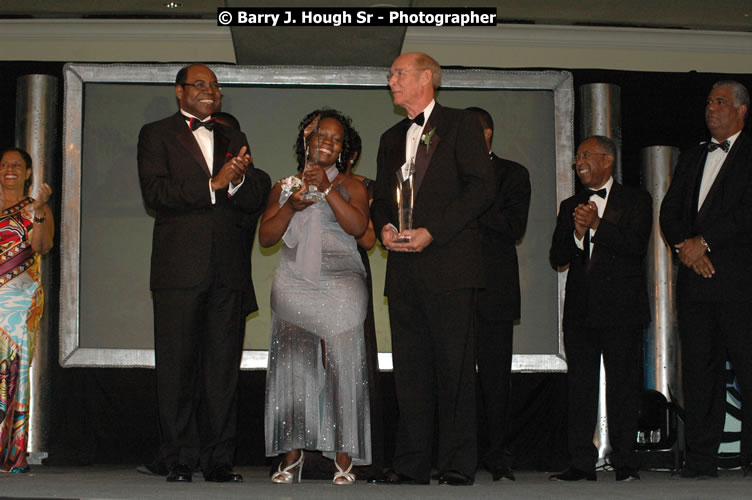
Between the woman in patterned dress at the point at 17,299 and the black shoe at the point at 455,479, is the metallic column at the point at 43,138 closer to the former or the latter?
the woman in patterned dress at the point at 17,299

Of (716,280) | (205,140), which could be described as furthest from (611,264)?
(205,140)

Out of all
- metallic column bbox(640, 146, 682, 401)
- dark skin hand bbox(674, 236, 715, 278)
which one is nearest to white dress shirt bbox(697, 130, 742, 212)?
dark skin hand bbox(674, 236, 715, 278)

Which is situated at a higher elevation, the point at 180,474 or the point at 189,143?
A: the point at 189,143

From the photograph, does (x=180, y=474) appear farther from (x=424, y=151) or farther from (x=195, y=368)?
(x=424, y=151)

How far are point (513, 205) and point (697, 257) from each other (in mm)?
962

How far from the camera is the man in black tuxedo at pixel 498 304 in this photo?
4.49 metres

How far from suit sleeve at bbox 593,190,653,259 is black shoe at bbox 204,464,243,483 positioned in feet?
6.61

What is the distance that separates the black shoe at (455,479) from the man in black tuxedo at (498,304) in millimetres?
1011

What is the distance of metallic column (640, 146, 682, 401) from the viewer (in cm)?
571

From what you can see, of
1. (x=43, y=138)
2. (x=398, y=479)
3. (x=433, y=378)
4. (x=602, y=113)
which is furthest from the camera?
(x=602, y=113)

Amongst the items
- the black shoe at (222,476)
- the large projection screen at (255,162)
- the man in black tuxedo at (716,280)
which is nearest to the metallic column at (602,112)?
the large projection screen at (255,162)

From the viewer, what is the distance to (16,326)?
4598 millimetres

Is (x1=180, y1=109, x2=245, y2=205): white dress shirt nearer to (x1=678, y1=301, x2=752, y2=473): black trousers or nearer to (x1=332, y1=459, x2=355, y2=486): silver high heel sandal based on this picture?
(x1=332, y1=459, x2=355, y2=486): silver high heel sandal

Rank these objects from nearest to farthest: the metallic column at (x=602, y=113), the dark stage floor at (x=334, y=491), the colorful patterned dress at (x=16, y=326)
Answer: the dark stage floor at (x=334, y=491) → the colorful patterned dress at (x=16, y=326) → the metallic column at (x=602, y=113)
